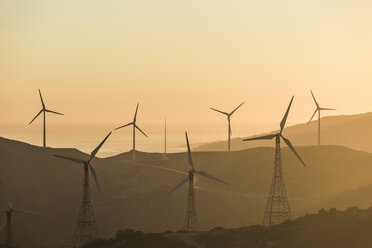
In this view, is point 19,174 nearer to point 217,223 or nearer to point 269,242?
point 217,223

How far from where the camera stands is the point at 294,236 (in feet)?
338

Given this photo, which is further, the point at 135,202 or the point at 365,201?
the point at 135,202

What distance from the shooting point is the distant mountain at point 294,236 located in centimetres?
9881

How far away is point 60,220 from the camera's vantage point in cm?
17788

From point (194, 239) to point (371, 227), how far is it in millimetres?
26848

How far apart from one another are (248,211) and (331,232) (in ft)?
257

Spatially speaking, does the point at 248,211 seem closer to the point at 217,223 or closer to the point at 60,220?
the point at 217,223

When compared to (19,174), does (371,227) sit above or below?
below

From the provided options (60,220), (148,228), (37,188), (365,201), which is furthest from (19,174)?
(365,201)

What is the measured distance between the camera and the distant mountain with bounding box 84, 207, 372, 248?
98812mm

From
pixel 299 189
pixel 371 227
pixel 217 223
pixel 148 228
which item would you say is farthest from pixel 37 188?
pixel 371 227

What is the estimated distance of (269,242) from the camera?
103m

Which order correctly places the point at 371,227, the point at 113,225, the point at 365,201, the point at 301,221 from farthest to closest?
the point at 113,225 → the point at 365,201 → the point at 301,221 → the point at 371,227

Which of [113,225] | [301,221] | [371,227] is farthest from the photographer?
[113,225]
